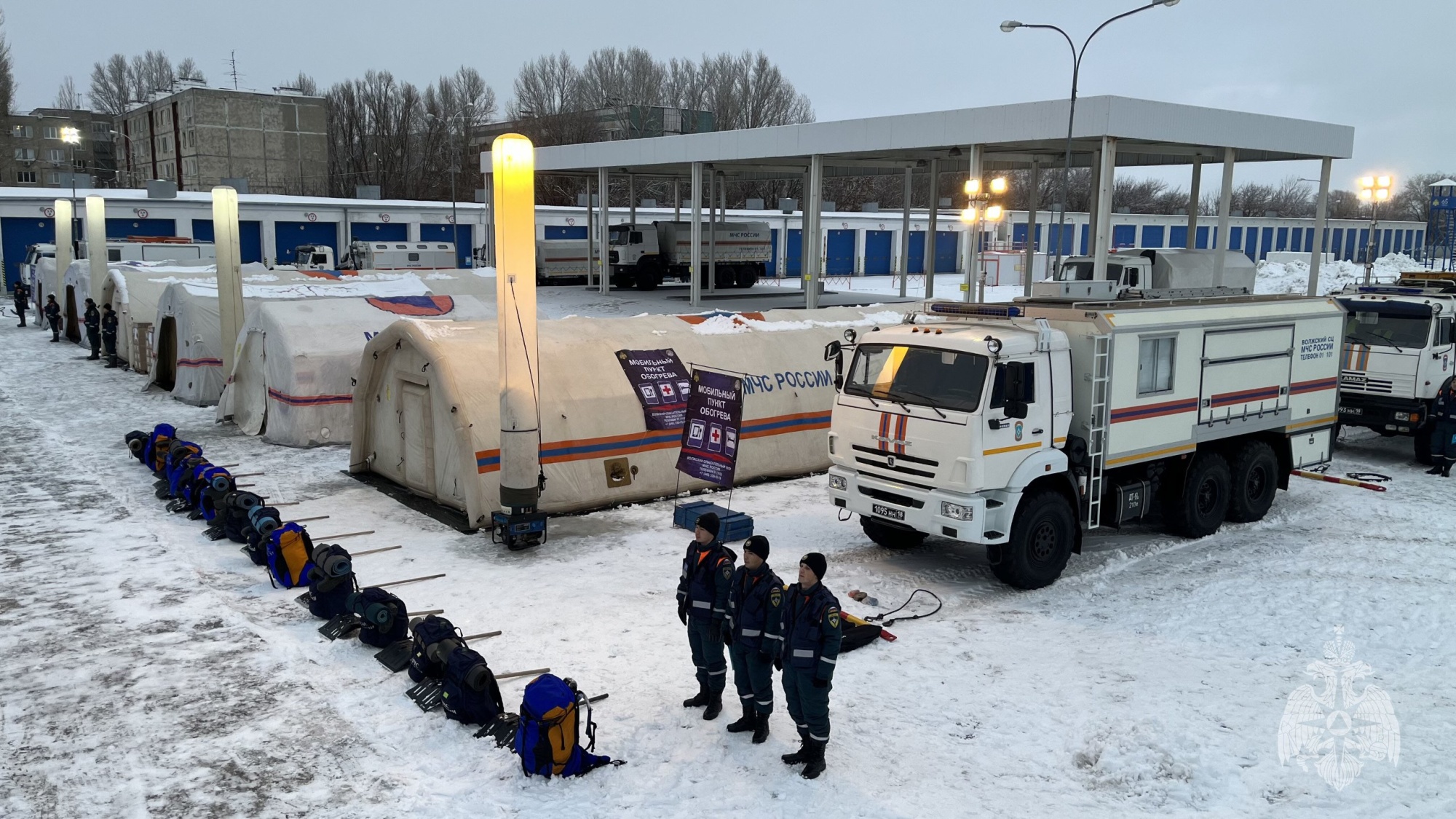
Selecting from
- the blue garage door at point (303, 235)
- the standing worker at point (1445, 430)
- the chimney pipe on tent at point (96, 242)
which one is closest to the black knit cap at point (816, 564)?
the standing worker at point (1445, 430)

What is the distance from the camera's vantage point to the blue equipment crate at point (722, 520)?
12.3 m

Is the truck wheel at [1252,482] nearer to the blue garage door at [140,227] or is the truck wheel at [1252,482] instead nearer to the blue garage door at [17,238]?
the blue garage door at [140,227]

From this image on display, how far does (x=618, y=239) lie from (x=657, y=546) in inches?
1421

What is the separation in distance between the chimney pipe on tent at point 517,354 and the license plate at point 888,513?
400 cm

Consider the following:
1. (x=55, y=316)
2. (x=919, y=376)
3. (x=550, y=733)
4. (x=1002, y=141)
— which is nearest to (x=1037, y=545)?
(x=919, y=376)

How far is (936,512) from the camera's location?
1052 centimetres

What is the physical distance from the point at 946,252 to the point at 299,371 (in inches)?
2305

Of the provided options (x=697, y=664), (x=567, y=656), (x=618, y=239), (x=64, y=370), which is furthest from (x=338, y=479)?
(x=618, y=239)

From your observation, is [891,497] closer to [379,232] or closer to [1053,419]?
[1053,419]

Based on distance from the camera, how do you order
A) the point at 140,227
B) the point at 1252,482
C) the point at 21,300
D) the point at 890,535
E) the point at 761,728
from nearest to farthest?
the point at 761,728
the point at 890,535
the point at 1252,482
the point at 21,300
the point at 140,227

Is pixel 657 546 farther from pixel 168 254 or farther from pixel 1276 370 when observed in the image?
pixel 168 254

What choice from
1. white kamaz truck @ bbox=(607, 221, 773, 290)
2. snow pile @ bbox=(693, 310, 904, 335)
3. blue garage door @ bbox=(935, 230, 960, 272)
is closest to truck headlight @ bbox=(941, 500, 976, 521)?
snow pile @ bbox=(693, 310, 904, 335)

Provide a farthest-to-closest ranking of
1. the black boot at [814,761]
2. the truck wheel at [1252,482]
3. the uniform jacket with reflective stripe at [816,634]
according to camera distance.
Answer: the truck wheel at [1252,482], the black boot at [814,761], the uniform jacket with reflective stripe at [816,634]

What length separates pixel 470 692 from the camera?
7.52m
